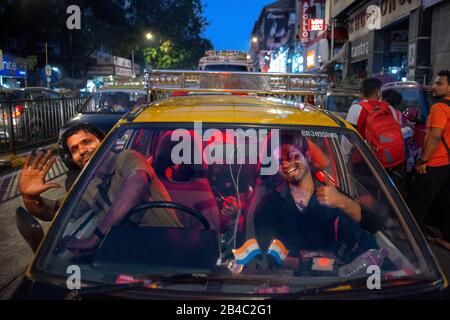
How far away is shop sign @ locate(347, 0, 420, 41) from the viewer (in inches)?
728

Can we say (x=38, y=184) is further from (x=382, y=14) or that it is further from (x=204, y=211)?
(x=382, y=14)

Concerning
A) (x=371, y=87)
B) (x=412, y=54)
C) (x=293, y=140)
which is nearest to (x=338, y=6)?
(x=412, y=54)

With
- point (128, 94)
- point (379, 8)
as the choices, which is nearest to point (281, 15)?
point (379, 8)

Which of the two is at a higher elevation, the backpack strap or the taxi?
the backpack strap

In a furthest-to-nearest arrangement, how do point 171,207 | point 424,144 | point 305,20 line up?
point 305,20
point 424,144
point 171,207

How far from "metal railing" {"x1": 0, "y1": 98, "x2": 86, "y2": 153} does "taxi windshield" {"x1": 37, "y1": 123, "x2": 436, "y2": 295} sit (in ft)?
29.6

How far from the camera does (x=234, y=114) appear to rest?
2.83 meters

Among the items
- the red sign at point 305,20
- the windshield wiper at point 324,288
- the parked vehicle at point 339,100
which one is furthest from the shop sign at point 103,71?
the windshield wiper at point 324,288

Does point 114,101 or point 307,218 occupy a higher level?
point 114,101

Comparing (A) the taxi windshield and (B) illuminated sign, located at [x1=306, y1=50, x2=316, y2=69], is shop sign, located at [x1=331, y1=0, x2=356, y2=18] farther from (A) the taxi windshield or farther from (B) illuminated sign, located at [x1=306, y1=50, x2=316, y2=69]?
(A) the taxi windshield

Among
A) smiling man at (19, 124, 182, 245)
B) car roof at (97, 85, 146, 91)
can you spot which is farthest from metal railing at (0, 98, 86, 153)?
smiling man at (19, 124, 182, 245)

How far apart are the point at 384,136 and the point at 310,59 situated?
36010 mm

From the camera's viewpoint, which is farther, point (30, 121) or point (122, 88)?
point (30, 121)

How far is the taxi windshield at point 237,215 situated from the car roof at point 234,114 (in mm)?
62
